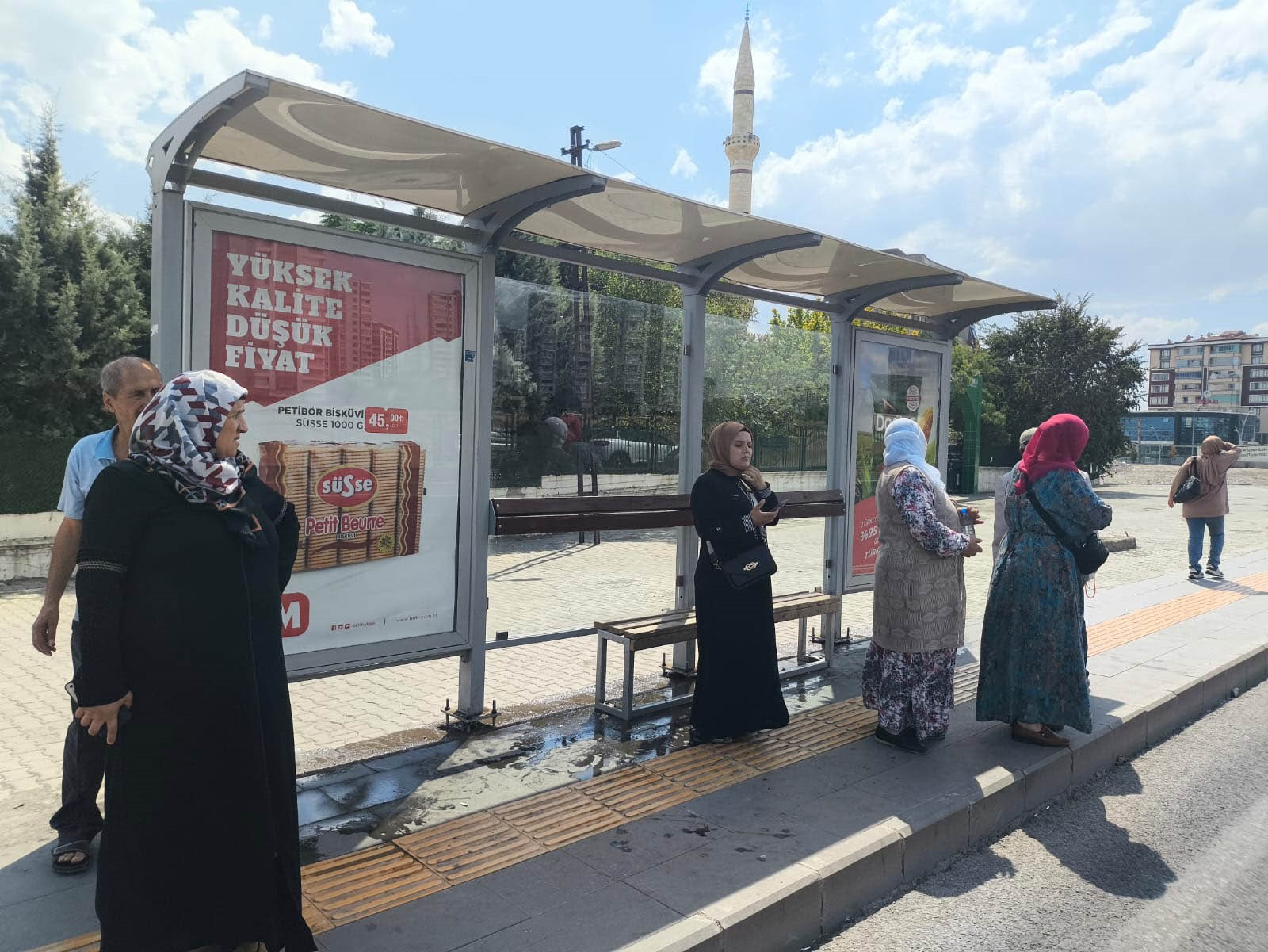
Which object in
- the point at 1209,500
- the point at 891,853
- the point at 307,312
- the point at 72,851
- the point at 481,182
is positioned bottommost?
the point at 891,853

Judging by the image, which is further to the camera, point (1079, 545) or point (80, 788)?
point (1079, 545)

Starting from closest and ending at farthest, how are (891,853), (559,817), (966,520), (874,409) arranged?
(891,853) → (559,817) → (966,520) → (874,409)

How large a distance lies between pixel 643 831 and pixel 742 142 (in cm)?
5985

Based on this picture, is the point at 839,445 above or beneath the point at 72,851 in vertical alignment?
above

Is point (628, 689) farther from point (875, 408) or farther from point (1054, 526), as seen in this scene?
point (875, 408)

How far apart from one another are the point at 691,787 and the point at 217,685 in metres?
2.40

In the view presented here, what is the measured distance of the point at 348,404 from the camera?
Answer: 4.43m

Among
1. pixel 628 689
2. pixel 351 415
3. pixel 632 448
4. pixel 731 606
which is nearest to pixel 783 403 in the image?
pixel 632 448

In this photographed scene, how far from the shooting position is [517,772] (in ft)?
14.4

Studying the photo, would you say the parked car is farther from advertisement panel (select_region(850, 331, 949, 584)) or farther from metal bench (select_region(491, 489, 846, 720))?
advertisement panel (select_region(850, 331, 949, 584))

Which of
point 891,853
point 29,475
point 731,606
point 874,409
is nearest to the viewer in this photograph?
point 891,853

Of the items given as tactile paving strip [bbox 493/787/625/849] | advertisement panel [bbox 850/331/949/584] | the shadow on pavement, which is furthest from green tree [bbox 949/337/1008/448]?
tactile paving strip [bbox 493/787/625/849]

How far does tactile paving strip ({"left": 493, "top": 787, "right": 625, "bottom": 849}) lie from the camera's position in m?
3.71

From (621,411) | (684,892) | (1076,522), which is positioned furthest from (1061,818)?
(621,411)
